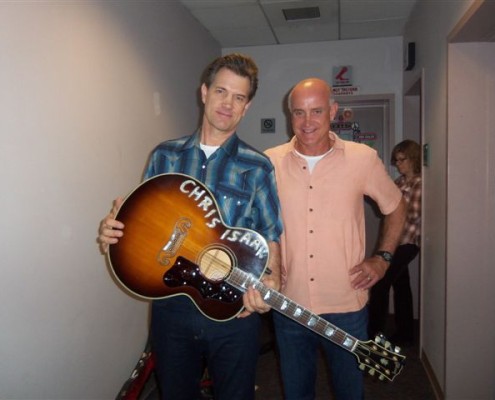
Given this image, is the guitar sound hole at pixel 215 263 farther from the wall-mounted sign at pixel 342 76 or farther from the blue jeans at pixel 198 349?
the wall-mounted sign at pixel 342 76

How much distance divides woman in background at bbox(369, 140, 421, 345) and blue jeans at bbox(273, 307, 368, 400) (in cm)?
157

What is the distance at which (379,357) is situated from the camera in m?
1.53

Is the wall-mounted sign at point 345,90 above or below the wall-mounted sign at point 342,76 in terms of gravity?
below

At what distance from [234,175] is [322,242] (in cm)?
54

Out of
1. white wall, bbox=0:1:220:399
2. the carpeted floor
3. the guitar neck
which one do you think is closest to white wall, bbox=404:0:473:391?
the carpeted floor

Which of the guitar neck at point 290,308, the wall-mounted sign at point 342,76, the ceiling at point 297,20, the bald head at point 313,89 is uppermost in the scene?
the ceiling at point 297,20

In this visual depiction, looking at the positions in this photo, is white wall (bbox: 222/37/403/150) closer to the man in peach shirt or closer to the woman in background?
the woman in background

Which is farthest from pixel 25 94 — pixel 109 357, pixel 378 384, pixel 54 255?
pixel 378 384

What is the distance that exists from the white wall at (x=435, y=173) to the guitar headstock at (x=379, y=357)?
3.90ft

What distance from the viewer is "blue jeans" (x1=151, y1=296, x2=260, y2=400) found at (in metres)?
1.38

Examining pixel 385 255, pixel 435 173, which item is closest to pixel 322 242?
pixel 385 255

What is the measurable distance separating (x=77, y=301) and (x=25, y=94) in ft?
3.50

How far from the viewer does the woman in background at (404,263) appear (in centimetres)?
335

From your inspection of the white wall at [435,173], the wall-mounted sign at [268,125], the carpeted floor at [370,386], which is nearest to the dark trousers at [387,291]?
the white wall at [435,173]
